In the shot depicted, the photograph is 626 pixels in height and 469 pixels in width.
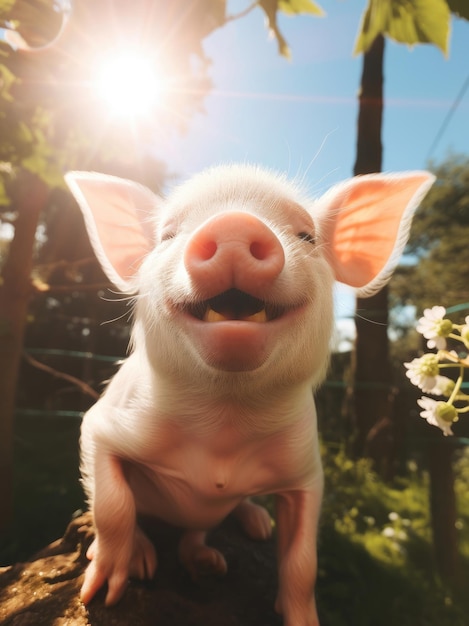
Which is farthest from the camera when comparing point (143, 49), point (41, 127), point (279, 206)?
point (41, 127)

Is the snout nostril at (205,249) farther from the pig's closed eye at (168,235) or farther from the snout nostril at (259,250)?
the pig's closed eye at (168,235)

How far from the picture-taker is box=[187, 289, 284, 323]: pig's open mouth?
0.81m

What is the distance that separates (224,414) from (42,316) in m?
3.77

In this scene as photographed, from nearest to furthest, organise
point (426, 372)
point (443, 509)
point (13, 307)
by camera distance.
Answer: point (426, 372)
point (13, 307)
point (443, 509)

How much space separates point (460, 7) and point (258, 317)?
78 centimetres

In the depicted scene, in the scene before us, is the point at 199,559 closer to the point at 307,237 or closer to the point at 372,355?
the point at 307,237

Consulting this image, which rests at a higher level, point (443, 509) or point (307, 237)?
point (307, 237)

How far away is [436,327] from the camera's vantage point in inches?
28.0

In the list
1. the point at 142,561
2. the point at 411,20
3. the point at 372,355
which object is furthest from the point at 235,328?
the point at 372,355

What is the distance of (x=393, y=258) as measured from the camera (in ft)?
3.67

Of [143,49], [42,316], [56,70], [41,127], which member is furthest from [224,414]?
[42,316]

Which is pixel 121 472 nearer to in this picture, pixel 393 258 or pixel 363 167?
pixel 393 258

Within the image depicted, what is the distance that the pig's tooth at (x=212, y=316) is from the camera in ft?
2.63

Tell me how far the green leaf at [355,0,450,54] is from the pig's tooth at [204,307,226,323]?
1057 millimetres
